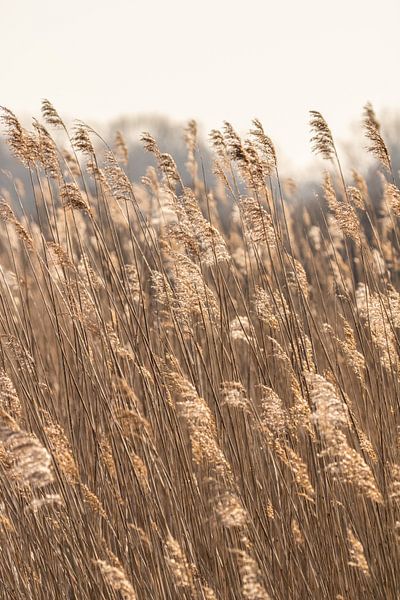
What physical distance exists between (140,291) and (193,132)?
5.72 ft

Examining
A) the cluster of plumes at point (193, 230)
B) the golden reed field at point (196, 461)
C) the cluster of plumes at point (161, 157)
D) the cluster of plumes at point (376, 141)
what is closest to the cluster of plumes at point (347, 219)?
the golden reed field at point (196, 461)

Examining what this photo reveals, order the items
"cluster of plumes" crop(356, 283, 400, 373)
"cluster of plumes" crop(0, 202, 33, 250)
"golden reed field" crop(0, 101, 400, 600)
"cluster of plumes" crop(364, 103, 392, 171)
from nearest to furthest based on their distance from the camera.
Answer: "golden reed field" crop(0, 101, 400, 600) → "cluster of plumes" crop(0, 202, 33, 250) → "cluster of plumes" crop(356, 283, 400, 373) → "cluster of plumes" crop(364, 103, 392, 171)

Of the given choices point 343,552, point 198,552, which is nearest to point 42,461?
point 198,552

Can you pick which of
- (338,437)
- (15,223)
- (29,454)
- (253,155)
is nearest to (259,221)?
(253,155)

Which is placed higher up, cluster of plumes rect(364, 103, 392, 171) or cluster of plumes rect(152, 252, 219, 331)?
cluster of plumes rect(364, 103, 392, 171)

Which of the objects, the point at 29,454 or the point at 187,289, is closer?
the point at 29,454

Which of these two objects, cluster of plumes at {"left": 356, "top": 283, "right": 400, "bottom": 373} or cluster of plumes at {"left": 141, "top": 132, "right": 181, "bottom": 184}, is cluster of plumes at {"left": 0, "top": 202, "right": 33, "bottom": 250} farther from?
cluster of plumes at {"left": 356, "top": 283, "right": 400, "bottom": 373}

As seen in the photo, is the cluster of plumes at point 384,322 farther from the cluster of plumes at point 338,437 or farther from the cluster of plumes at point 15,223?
the cluster of plumes at point 15,223

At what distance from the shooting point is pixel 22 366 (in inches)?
128

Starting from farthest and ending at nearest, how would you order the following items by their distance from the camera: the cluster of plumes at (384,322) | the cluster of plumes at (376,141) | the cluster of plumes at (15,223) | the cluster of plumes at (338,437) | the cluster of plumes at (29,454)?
1. the cluster of plumes at (376,141)
2. the cluster of plumes at (384,322)
3. the cluster of plumes at (15,223)
4. the cluster of plumes at (338,437)
5. the cluster of plumes at (29,454)

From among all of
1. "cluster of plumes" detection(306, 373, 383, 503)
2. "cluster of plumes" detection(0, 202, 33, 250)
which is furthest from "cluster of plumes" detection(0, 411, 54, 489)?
"cluster of plumes" detection(0, 202, 33, 250)

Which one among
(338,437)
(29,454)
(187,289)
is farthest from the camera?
(187,289)

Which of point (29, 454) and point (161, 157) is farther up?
point (161, 157)

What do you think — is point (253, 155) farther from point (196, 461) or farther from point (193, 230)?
point (196, 461)
